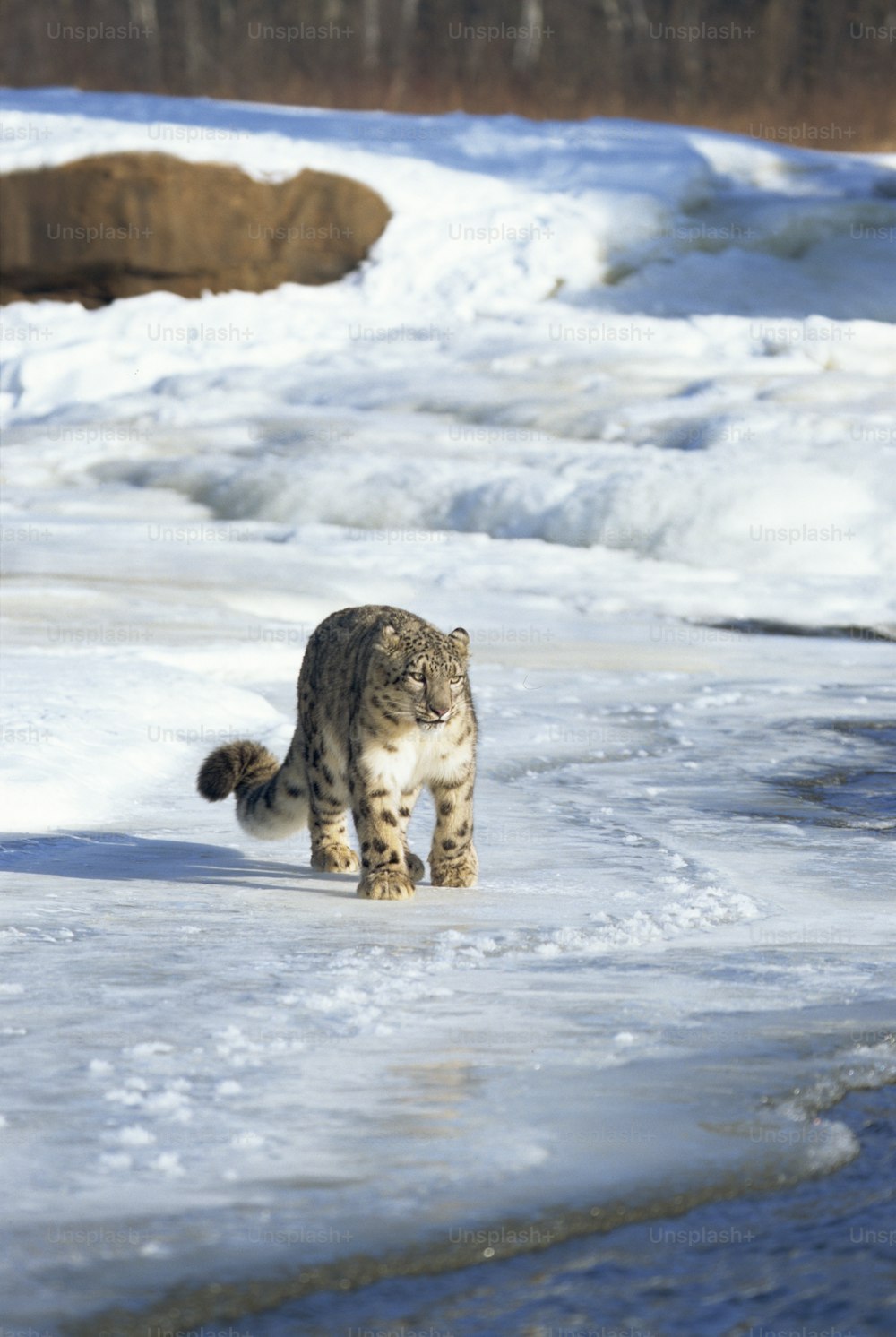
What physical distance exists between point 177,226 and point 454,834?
19.1 metres

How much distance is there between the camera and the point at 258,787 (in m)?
5.85

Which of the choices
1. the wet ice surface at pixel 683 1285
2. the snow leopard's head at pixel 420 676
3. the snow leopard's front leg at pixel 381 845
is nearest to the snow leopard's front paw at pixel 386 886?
the snow leopard's front leg at pixel 381 845

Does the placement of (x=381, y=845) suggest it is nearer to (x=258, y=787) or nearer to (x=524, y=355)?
(x=258, y=787)

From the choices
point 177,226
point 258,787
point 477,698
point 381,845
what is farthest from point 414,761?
point 177,226

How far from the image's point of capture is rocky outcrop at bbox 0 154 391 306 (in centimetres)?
2316

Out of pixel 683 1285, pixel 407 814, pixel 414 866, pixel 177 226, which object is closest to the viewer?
pixel 683 1285

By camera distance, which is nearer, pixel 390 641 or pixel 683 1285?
pixel 683 1285

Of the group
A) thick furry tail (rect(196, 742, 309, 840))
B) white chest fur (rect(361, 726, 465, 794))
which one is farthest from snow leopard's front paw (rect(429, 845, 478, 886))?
thick furry tail (rect(196, 742, 309, 840))

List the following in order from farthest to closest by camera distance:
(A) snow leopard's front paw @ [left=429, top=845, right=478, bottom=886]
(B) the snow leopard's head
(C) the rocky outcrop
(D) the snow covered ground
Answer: (C) the rocky outcrop
(A) snow leopard's front paw @ [left=429, top=845, right=478, bottom=886]
(B) the snow leopard's head
(D) the snow covered ground

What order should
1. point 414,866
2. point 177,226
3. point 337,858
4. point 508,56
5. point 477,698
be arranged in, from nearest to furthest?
point 414,866, point 337,858, point 477,698, point 177,226, point 508,56

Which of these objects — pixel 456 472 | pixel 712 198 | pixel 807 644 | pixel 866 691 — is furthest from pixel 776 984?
pixel 712 198

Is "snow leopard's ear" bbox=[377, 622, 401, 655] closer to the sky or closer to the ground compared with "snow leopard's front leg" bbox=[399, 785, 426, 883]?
closer to the sky


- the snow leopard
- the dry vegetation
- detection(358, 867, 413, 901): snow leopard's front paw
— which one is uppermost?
the dry vegetation

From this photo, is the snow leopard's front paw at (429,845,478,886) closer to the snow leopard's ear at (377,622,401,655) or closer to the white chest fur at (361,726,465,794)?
the white chest fur at (361,726,465,794)
